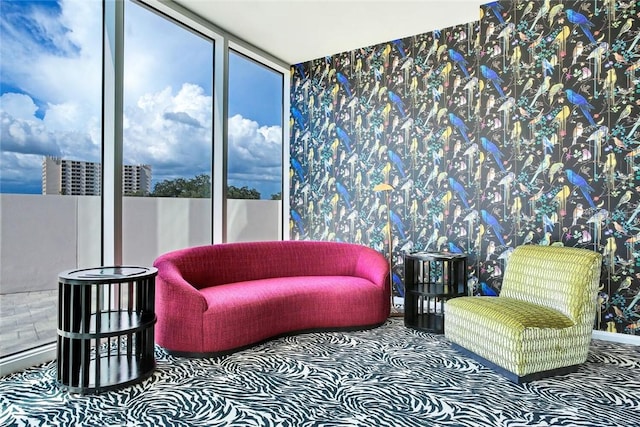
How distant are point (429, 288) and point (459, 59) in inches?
95.9

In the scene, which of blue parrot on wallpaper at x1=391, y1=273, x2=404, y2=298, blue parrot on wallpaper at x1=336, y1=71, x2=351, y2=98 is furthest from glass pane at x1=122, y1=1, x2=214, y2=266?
blue parrot on wallpaper at x1=391, y1=273, x2=404, y2=298

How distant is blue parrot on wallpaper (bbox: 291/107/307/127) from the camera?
5469 millimetres

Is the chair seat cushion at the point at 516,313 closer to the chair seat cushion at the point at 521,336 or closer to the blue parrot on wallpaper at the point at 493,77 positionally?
the chair seat cushion at the point at 521,336

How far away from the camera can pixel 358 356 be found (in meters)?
3.09

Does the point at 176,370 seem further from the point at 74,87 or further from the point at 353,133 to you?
the point at 353,133

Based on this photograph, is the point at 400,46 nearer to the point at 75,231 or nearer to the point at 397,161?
the point at 397,161

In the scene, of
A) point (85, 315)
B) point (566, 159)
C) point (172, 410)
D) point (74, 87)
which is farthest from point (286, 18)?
point (172, 410)

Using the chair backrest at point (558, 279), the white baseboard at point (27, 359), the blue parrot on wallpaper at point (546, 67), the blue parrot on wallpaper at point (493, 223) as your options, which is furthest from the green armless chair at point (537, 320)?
the white baseboard at point (27, 359)

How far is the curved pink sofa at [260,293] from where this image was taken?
9.84ft

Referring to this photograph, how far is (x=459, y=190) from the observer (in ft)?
14.0

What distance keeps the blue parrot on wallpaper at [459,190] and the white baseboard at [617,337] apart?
160 cm

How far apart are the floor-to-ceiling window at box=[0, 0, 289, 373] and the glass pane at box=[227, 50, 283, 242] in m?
0.21

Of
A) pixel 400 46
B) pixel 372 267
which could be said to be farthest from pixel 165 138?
pixel 400 46

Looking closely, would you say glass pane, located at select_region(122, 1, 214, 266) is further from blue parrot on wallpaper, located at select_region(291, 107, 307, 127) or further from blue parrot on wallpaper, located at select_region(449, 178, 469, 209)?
blue parrot on wallpaper, located at select_region(449, 178, 469, 209)
